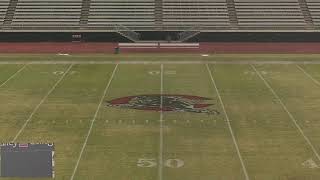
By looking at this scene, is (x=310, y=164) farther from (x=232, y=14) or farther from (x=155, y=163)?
(x=232, y=14)

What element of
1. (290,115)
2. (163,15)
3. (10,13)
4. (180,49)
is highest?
(10,13)

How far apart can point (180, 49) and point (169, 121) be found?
16.4 metres

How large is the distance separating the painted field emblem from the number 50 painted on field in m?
4.94

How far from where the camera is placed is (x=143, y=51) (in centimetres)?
3353

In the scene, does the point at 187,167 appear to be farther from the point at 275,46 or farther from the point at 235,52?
the point at 275,46

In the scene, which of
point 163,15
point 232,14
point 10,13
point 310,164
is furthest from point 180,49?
point 310,164

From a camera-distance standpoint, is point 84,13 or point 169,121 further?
point 84,13

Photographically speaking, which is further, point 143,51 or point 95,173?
point 143,51

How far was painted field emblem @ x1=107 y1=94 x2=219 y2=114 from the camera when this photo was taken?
19.6m

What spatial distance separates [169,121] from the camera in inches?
714

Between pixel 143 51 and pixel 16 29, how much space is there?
340 inches

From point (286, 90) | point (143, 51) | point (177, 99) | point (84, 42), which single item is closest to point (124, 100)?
point (177, 99)
